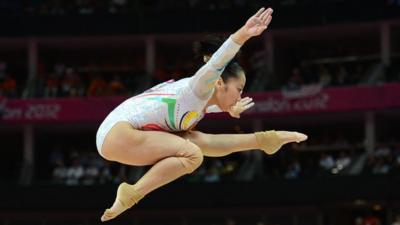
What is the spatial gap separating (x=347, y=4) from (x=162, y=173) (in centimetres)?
2710

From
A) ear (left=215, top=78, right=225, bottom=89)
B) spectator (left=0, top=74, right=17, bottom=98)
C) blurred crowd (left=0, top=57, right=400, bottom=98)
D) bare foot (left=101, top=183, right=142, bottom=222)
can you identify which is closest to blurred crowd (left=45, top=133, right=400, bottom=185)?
blurred crowd (left=0, top=57, right=400, bottom=98)

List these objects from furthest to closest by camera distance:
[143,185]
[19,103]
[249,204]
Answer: [19,103], [249,204], [143,185]

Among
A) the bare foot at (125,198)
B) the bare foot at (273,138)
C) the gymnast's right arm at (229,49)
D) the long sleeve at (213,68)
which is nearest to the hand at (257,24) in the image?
the gymnast's right arm at (229,49)

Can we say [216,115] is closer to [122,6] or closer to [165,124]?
[122,6]

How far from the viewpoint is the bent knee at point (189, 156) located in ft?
29.7

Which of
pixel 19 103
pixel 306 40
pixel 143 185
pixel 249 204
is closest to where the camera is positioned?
pixel 143 185

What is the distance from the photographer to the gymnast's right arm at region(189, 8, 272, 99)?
8672mm

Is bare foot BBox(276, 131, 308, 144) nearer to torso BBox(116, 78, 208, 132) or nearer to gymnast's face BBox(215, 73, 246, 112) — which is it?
gymnast's face BBox(215, 73, 246, 112)

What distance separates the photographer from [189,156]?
9.09 metres

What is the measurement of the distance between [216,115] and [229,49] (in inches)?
1078

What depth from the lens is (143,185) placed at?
9008mm

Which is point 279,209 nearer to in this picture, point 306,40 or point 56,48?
point 306,40

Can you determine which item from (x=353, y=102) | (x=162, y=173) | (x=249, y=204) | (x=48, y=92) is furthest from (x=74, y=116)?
(x=162, y=173)

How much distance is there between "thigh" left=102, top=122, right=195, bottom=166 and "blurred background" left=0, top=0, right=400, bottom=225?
22.8 metres
